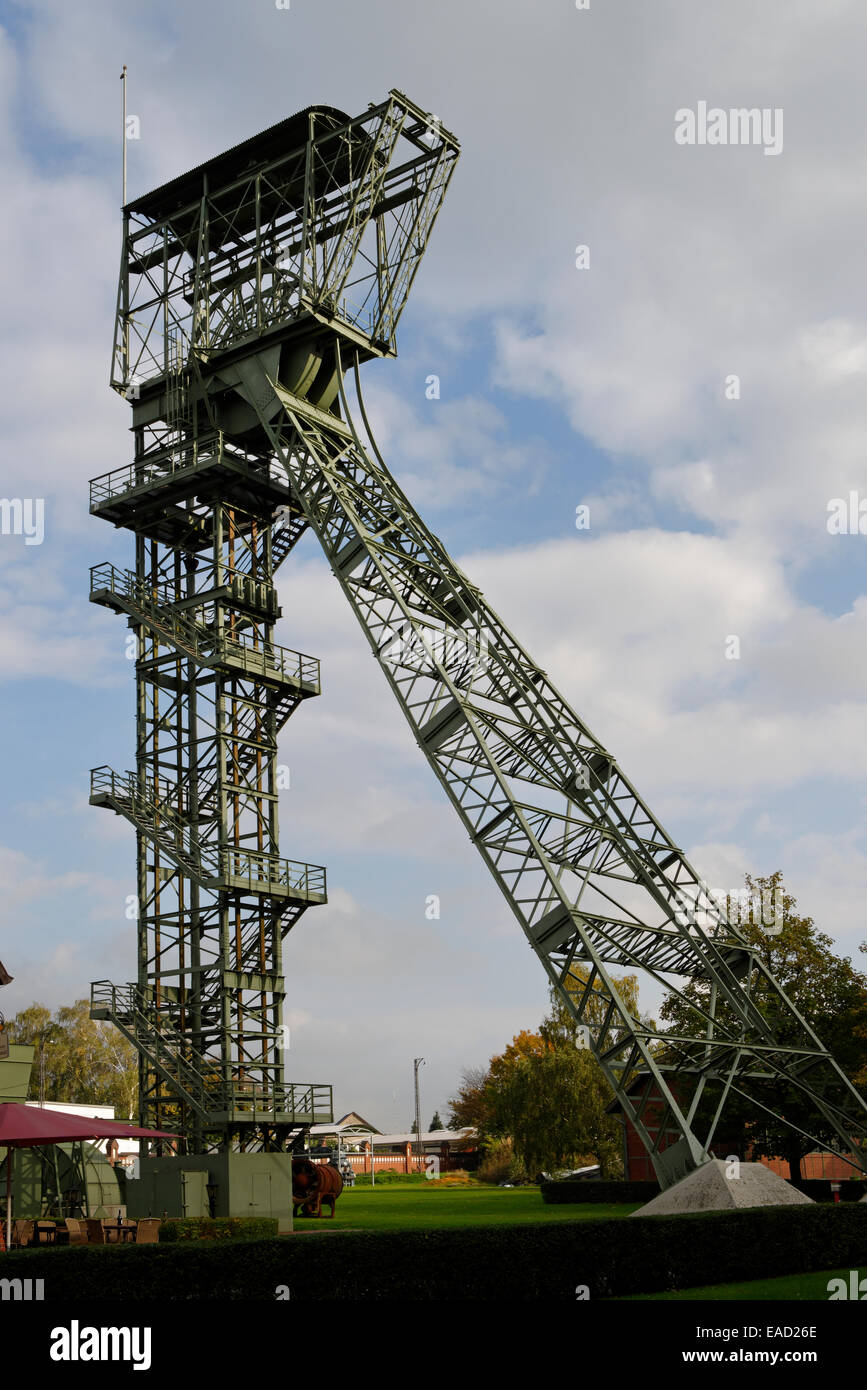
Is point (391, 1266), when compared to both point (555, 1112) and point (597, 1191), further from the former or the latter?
point (555, 1112)

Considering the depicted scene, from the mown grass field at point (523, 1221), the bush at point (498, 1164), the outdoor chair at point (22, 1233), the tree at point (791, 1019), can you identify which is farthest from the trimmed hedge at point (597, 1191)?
the bush at point (498, 1164)

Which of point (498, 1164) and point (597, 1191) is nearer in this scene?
point (597, 1191)

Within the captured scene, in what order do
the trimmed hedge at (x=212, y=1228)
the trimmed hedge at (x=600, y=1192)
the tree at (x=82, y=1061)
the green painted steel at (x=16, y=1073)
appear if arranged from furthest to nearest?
the tree at (x=82, y=1061), the trimmed hedge at (x=600, y=1192), the green painted steel at (x=16, y=1073), the trimmed hedge at (x=212, y=1228)

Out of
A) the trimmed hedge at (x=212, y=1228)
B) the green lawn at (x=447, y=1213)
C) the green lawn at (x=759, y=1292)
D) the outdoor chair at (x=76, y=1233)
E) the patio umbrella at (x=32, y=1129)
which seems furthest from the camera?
the green lawn at (x=447, y=1213)

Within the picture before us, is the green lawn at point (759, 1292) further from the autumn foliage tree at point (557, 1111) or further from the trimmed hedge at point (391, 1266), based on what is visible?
the autumn foliage tree at point (557, 1111)

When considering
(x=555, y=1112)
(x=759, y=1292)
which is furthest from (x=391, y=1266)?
(x=555, y=1112)

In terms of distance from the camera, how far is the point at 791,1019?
31625 mm

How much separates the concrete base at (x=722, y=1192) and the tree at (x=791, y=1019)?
8.69 metres

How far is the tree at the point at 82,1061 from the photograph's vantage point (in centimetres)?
7931

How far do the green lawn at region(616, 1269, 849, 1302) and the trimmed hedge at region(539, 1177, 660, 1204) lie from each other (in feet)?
90.0

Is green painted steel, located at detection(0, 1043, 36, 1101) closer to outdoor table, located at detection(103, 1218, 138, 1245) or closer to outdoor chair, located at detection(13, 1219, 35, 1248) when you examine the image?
outdoor chair, located at detection(13, 1219, 35, 1248)

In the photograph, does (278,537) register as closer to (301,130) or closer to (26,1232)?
(301,130)

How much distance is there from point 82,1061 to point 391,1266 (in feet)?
232
